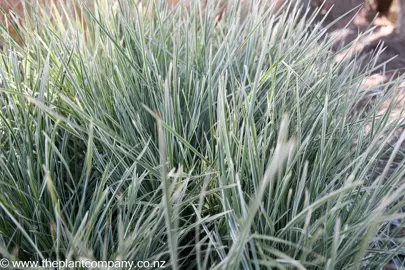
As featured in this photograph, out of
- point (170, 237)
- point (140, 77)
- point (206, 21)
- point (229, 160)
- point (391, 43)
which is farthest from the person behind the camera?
point (391, 43)

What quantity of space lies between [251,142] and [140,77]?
0.29 m

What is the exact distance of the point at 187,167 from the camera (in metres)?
0.62

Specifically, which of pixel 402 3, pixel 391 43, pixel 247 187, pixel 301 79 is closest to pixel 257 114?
pixel 301 79

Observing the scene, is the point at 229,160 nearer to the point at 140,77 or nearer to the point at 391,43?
the point at 140,77

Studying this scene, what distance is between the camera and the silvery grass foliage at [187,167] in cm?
45

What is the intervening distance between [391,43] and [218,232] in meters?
1.22

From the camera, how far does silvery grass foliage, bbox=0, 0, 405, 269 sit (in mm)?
448

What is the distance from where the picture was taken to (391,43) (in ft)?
4.77

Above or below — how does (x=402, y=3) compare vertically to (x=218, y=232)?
above

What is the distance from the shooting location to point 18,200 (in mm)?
558

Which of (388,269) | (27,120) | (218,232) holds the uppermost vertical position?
(27,120)

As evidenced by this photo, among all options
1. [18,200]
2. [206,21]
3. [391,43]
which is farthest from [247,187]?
[391,43]

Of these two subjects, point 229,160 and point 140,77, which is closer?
point 229,160

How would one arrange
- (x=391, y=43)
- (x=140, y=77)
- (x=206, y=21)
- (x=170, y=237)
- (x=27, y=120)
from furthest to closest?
→ (x=391, y=43)
(x=206, y=21)
(x=140, y=77)
(x=27, y=120)
(x=170, y=237)
